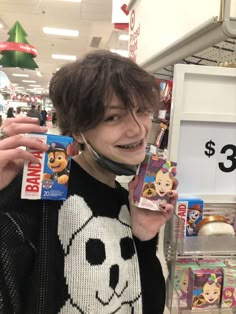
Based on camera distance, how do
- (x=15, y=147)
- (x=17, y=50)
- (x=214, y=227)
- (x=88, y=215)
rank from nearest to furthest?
(x=15, y=147)
(x=88, y=215)
(x=214, y=227)
(x=17, y=50)

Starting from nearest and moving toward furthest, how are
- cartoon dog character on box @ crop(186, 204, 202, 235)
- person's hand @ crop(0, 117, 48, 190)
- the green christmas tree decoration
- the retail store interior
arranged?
person's hand @ crop(0, 117, 48, 190), the retail store interior, cartoon dog character on box @ crop(186, 204, 202, 235), the green christmas tree decoration

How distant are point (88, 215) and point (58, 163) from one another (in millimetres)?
168

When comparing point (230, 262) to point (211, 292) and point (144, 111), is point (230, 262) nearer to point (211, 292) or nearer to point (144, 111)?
point (211, 292)

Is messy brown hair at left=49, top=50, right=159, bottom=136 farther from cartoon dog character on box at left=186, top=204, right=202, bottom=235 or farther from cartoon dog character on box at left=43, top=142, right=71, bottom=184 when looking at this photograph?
cartoon dog character on box at left=186, top=204, right=202, bottom=235

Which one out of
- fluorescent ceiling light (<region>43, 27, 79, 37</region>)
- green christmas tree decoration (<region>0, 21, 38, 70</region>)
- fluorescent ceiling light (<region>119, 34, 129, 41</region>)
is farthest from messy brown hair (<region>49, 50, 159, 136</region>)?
fluorescent ceiling light (<region>43, 27, 79, 37</region>)

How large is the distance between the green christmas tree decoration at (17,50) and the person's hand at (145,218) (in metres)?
6.62

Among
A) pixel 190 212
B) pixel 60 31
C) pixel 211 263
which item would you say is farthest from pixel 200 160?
pixel 60 31

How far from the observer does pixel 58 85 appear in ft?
3.22

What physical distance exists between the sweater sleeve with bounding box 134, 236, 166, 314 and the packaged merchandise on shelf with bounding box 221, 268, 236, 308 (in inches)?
11.8

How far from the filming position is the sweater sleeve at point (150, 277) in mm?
1077

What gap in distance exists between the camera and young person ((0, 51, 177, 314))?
2.70 feet

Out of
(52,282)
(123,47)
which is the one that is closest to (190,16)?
(52,282)

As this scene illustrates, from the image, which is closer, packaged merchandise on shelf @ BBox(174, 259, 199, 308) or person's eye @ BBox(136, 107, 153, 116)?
person's eye @ BBox(136, 107, 153, 116)

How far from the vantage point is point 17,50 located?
279 inches
